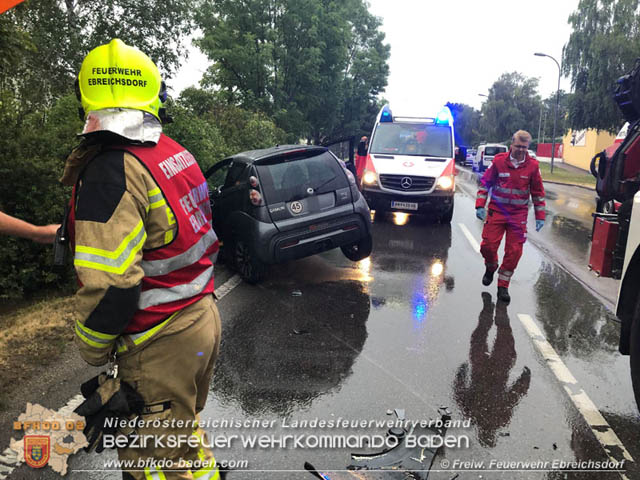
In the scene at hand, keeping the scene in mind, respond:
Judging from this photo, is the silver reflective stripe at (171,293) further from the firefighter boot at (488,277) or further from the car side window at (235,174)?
the firefighter boot at (488,277)

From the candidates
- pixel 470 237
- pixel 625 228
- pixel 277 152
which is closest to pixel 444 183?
pixel 470 237

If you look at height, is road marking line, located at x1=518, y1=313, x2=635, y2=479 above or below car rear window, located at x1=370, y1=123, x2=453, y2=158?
below

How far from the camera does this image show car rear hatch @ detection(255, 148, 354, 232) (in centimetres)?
624

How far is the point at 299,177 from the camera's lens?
21.1 feet

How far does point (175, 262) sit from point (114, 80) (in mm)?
686

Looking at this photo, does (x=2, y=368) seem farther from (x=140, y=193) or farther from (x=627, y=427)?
(x=627, y=427)

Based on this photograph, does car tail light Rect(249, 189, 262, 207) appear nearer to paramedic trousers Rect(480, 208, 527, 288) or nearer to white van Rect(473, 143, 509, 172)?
paramedic trousers Rect(480, 208, 527, 288)

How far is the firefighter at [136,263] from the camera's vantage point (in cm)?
168

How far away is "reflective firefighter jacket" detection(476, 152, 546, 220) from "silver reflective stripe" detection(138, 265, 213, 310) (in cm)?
481

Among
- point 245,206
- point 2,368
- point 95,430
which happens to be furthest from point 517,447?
point 245,206

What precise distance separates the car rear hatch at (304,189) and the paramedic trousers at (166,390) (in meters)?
4.24

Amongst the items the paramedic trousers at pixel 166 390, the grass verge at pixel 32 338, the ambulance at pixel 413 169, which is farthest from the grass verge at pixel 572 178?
the paramedic trousers at pixel 166 390

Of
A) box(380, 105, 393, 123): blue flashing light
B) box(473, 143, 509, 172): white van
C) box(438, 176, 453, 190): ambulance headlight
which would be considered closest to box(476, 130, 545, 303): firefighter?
box(438, 176, 453, 190): ambulance headlight

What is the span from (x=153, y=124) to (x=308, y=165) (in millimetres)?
4698
